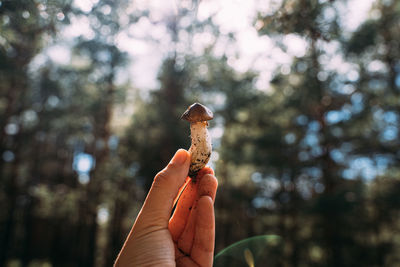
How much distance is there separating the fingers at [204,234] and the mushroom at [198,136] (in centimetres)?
38

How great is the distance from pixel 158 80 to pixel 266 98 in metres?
5.34

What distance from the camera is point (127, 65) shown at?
11.0 m

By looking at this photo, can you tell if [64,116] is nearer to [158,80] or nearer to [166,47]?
[158,80]

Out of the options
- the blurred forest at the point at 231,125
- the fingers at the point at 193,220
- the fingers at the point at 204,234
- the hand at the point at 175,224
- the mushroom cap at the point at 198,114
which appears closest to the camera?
the hand at the point at 175,224

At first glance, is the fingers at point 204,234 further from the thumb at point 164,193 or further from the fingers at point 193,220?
the thumb at point 164,193

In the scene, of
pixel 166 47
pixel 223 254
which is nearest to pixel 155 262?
pixel 223 254

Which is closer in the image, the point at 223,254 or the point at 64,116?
the point at 223,254

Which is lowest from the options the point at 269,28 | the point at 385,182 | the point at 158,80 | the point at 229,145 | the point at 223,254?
the point at 223,254

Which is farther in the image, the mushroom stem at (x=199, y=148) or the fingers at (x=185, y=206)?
the mushroom stem at (x=199, y=148)

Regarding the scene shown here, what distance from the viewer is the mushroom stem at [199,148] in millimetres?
2164

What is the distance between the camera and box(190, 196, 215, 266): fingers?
5.91 feet

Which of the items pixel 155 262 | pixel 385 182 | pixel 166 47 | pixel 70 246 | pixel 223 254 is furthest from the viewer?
pixel 70 246

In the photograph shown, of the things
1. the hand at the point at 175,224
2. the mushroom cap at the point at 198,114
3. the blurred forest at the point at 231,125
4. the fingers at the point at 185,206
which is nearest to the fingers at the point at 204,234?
the hand at the point at 175,224

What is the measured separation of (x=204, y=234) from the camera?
1.84 meters
